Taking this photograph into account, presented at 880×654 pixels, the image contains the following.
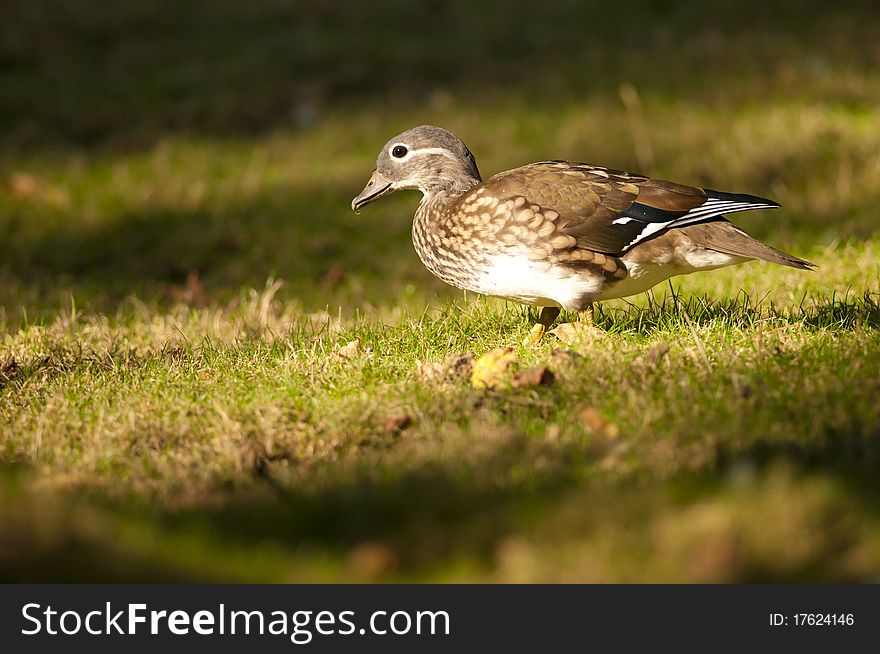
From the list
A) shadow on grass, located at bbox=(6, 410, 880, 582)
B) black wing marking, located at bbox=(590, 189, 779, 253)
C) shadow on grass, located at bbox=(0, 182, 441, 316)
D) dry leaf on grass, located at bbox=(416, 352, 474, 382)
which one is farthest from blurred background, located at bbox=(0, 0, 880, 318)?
shadow on grass, located at bbox=(6, 410, 880, 582)

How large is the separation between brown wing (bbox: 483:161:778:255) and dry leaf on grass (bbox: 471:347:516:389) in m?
0.80

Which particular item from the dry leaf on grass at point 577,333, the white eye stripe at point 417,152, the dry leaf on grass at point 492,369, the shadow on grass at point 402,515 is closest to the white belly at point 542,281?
the dry leaf on grass at point 577,333

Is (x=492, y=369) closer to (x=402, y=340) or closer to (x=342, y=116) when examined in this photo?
(x=402, y=340)

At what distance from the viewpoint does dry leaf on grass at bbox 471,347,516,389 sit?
187 inches

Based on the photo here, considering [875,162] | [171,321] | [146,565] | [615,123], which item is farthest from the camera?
[615,123]

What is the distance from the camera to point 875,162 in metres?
9.38

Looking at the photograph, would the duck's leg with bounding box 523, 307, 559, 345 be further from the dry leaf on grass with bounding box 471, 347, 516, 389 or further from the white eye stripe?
the white eye stripe

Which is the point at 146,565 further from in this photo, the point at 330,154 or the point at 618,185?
the point at 330,154

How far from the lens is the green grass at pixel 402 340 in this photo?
3.40m

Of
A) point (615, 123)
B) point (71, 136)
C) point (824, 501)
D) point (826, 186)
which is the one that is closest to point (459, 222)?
point (824, 501)

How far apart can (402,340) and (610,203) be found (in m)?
1.31

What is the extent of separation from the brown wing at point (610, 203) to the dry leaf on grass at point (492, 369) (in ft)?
2.63

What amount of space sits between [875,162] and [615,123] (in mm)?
2940

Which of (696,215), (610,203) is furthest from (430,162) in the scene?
(696,215)
